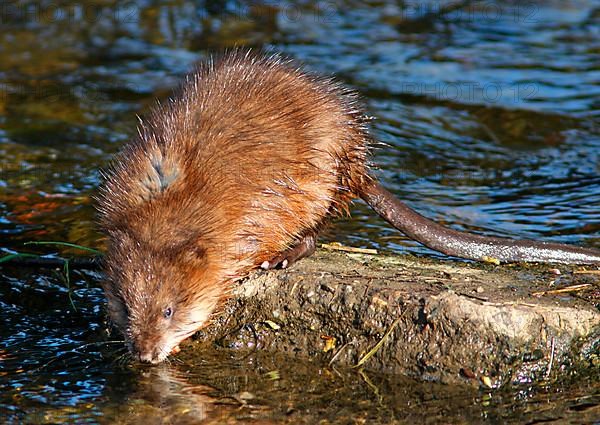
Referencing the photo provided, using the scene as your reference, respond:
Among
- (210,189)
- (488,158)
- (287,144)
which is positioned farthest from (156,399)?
(488,158)

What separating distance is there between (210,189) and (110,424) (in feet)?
4.62

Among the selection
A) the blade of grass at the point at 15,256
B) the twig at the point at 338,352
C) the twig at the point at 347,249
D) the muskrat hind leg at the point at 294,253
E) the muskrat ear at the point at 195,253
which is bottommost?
the twig at the point at 338,352

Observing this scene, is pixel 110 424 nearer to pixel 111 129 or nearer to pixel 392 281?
pixel 392 281

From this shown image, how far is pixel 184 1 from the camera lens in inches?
545

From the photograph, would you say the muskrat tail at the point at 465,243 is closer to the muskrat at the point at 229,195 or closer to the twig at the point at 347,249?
the muskrat at the point at 229,195

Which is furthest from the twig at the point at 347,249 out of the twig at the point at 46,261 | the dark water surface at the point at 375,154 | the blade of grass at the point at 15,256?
the blade of grass at the point at 15,256

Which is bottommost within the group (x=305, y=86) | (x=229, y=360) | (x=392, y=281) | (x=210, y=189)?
(x=229, y=360)

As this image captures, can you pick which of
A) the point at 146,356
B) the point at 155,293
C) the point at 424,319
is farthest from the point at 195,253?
the point at 424,319

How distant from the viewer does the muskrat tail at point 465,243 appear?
6102 millimetres

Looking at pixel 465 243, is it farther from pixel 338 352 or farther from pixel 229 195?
pixel 229 195

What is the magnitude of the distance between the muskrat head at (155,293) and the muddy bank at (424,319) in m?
0.36

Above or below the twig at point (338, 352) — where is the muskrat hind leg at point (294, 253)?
above

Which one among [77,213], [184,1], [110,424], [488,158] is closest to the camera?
[110,424]

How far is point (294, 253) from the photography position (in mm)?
5949
